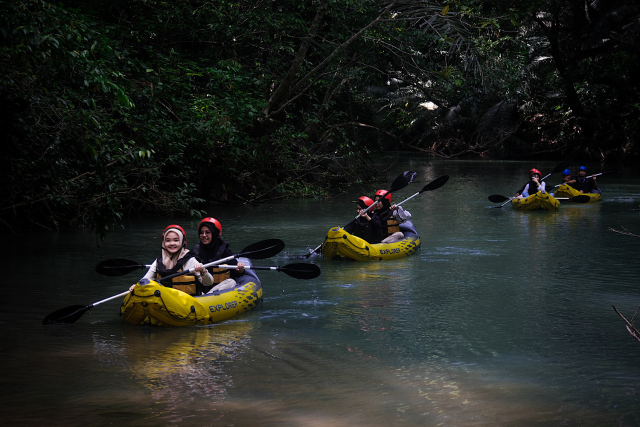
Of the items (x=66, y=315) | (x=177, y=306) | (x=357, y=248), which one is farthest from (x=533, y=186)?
(x=66, y=315)

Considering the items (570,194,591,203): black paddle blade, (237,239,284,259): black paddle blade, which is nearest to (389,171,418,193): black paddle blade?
(237,239,284,259): black paddle blade

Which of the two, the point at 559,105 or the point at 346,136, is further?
the point at 559,105

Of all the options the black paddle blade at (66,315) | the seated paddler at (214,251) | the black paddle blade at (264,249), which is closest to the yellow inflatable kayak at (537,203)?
the black paddle blade at (264,249)

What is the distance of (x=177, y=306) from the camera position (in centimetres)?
607

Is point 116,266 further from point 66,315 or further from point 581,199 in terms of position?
point 581,199

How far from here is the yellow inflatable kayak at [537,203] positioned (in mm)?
15656

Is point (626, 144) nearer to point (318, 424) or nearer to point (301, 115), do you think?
point (301, 115)

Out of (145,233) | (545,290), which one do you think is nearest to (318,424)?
(545,290)

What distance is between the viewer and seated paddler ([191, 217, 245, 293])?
7.00 m

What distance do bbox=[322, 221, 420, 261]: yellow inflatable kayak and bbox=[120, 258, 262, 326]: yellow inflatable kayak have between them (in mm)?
2874

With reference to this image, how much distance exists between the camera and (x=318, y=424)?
417 cm

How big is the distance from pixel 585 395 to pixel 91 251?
7.84 m

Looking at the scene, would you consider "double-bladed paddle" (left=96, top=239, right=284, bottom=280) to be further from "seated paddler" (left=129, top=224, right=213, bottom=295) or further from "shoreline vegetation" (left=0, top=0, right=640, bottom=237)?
"shoreline vegetation" (left=0, top=0, right=640, bottom=237)

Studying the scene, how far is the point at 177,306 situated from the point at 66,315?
43.5 inches
